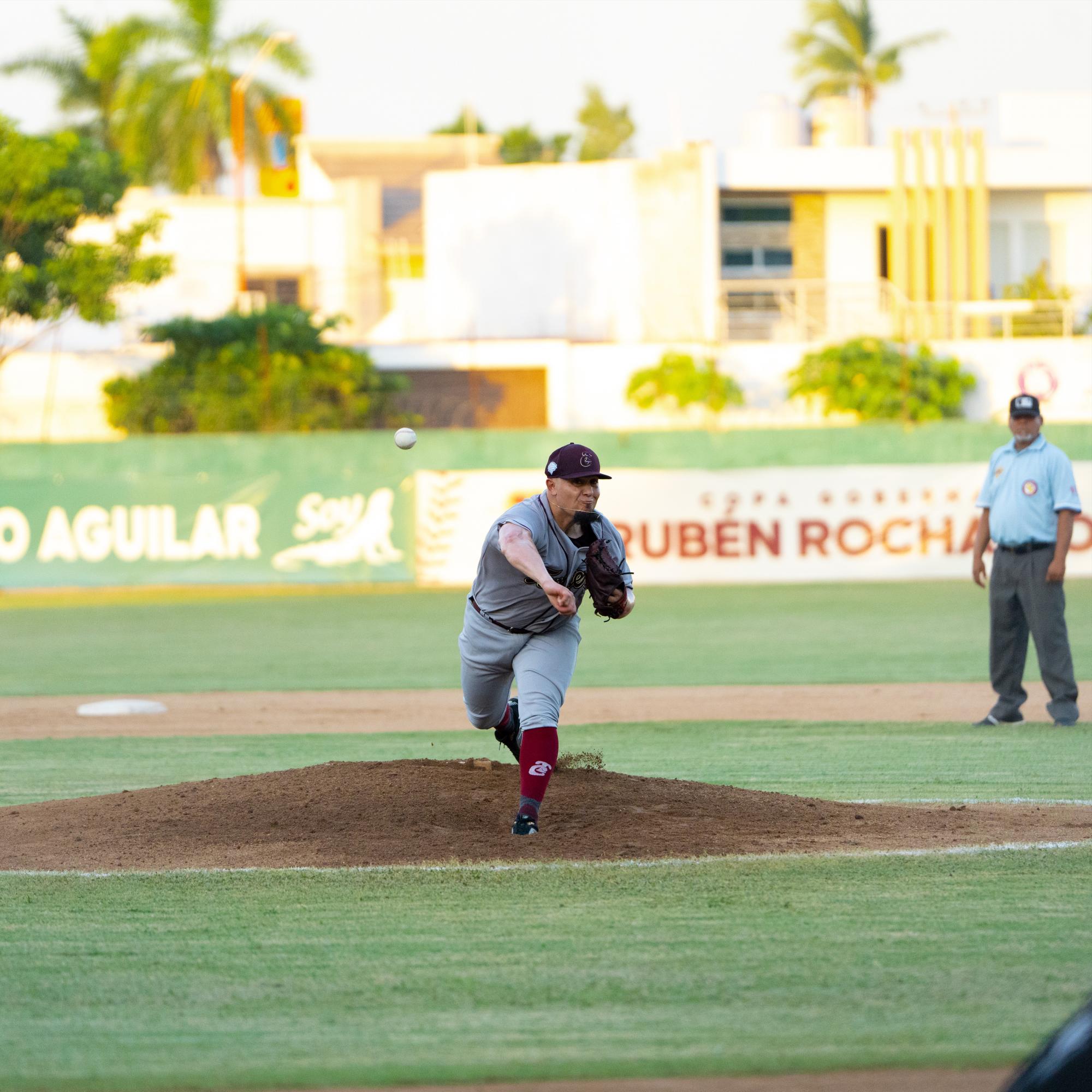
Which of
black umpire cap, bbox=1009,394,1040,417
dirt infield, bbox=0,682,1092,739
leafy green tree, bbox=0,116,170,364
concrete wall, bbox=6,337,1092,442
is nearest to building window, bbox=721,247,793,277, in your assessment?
concrete wall, bbox=6,337,1092,442

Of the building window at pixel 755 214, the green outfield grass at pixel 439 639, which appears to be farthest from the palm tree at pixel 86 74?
the green outfield grass at pixel 439 639

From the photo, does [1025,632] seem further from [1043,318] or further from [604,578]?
[1043,318]

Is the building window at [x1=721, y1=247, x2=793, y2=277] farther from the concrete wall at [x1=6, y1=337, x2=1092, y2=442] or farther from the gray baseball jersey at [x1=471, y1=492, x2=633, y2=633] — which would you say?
the gray baseball jersey at [x1=471, y1=492, x2=633, y2=633]

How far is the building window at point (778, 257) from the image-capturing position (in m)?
39.6

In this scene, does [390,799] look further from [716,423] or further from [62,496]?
[716,423]

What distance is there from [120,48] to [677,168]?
60.6 feet

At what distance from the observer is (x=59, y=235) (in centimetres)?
3000

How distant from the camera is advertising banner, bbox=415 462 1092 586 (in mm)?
24156

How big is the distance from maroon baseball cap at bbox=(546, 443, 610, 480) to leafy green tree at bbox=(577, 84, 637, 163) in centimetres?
6296

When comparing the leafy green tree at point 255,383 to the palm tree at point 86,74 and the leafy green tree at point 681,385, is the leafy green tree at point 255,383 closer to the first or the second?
the leafy green tree at point 681,385

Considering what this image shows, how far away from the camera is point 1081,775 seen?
862 cm

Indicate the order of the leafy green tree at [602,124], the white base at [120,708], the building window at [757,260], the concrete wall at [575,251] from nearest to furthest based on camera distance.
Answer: the white base at [120,708] < the concrete wall at [575,251] < the building window at [757,260] < the leafy green tree at [602,124]

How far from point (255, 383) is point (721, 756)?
18806 mm

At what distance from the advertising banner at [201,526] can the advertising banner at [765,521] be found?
0.99 meters
